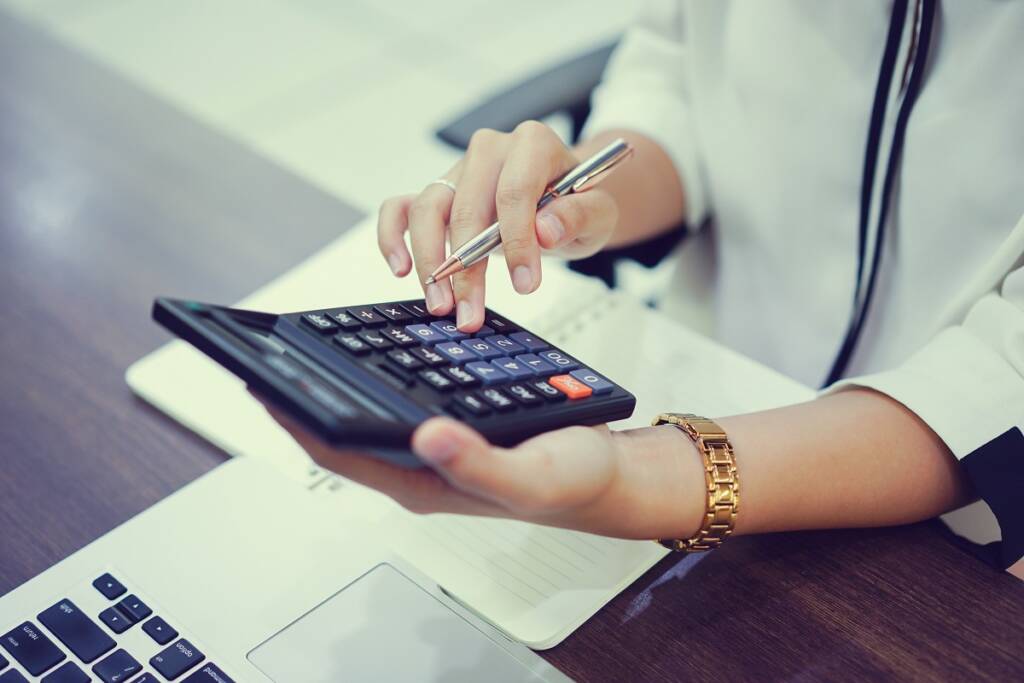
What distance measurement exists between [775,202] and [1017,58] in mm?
200

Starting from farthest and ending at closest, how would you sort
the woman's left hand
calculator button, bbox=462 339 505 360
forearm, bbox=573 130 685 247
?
1. forearm, bbox=573 130 685 247
2. calculator button, bbox=462 339 505 360
3. the woman's left hand

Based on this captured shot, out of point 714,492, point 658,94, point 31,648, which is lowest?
point 31,648

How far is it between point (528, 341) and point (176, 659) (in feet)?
0.72

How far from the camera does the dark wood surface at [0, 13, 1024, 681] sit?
0.49 meters

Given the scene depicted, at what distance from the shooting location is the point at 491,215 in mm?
587

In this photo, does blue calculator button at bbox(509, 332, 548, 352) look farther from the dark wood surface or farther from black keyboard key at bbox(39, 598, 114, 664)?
black keyboard key at bbox(39, 598, 114, 664)

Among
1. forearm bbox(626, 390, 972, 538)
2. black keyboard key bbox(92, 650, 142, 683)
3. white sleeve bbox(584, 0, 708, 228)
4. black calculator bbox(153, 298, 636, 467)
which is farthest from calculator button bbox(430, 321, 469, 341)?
white sleeve bbox(584, 0, 708, 228)

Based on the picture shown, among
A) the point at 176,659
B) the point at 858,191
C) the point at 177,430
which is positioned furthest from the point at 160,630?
the point at 858,191

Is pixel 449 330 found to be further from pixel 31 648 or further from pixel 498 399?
pixel 31 648

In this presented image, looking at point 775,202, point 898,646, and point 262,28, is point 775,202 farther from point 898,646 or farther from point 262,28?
point 262,28

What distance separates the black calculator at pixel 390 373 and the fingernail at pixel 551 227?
0.08 m

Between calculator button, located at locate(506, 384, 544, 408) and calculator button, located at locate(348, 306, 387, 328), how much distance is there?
0.08 m

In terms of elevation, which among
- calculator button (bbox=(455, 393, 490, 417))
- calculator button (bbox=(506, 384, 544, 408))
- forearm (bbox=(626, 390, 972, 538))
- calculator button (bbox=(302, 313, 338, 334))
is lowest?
forearm (bbox=(626, 390, 972, 538))

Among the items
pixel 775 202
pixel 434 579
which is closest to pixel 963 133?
pixel 775 202
